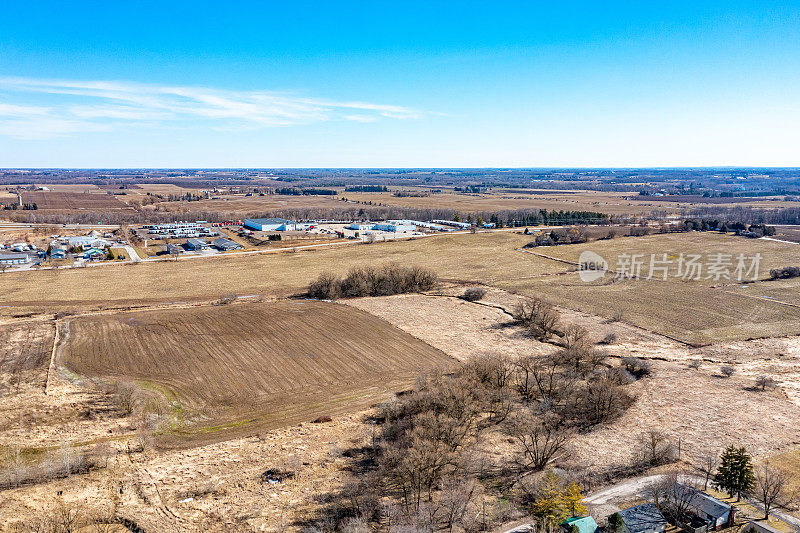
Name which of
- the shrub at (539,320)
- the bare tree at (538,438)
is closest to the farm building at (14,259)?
the shrub at (539,320)

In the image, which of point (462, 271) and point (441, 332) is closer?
point (441, 332)

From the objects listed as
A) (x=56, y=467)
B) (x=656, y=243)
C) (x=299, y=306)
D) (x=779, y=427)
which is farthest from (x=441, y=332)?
(x=656, y=243)

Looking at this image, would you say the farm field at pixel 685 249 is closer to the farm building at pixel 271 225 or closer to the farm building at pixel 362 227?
the farm building at pixel 362 227

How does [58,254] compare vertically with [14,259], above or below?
above

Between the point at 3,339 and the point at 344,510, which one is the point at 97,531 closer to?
the point at 344,510

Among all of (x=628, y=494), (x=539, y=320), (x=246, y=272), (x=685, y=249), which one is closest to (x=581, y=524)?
(x=628, y=494)

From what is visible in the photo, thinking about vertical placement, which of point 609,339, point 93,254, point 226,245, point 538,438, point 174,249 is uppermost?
point 226,245

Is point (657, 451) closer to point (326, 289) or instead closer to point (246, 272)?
point (326, 289)

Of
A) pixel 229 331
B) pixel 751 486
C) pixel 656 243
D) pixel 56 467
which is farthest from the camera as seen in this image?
pixel 656 243
